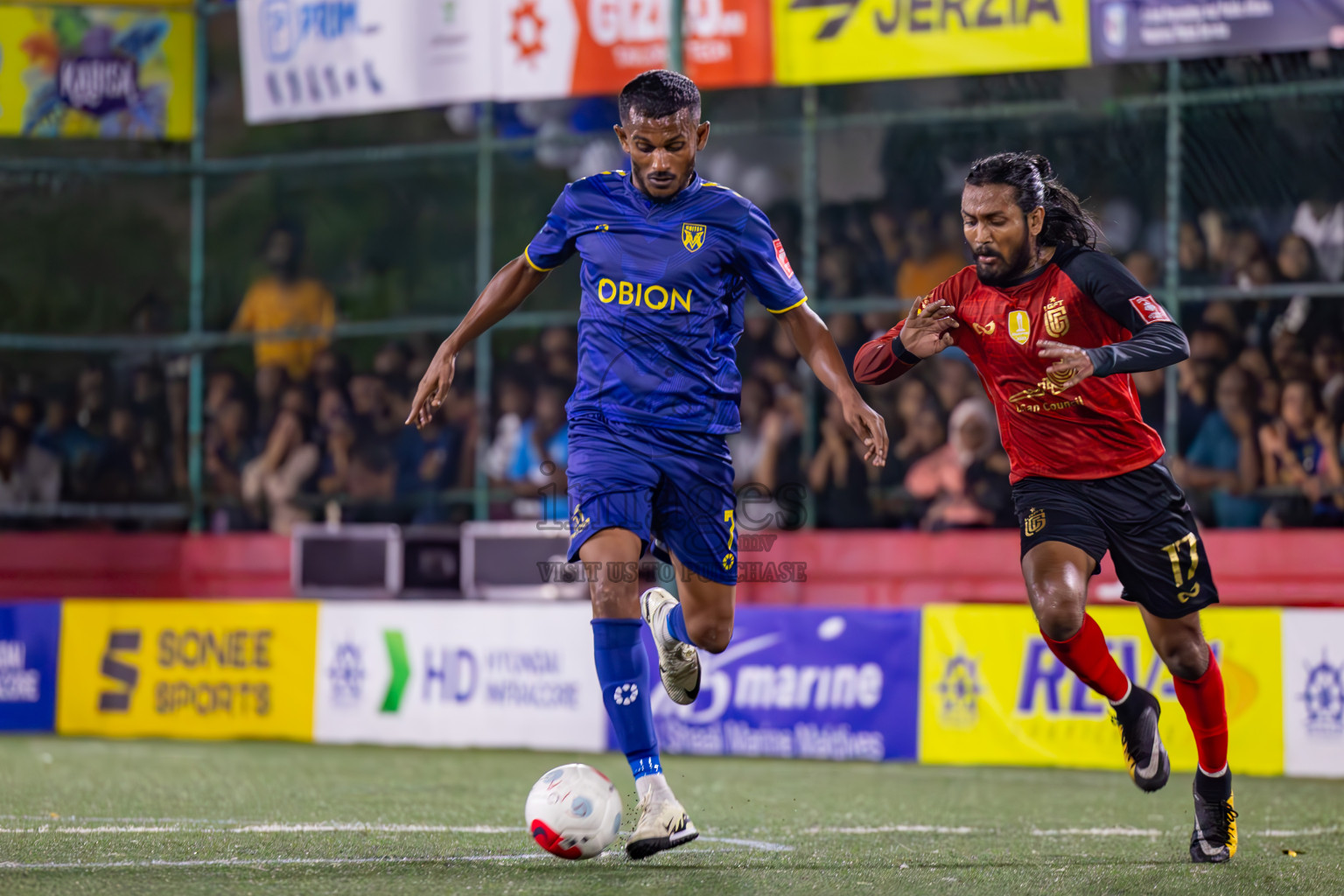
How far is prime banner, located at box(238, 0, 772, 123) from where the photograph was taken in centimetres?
1431

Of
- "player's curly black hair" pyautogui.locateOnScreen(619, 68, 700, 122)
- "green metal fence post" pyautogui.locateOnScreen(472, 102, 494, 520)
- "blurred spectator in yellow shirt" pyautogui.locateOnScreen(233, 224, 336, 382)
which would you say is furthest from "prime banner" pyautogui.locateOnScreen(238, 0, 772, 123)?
"player's curly black hair" pyautogui.locateOnScreen(619, 68, 700, 122)

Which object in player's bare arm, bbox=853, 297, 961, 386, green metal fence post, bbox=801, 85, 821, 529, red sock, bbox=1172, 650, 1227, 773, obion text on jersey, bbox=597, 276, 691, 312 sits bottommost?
red sock, bbox=1172, 650, 1227, 773

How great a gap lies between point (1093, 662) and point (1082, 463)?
0.67 meters

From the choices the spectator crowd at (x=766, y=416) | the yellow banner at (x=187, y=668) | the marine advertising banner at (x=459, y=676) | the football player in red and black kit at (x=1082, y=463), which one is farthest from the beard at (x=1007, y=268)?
the yellow banner at (x=187, y=668)

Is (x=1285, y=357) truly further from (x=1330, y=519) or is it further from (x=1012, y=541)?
(x=1012, y=541)

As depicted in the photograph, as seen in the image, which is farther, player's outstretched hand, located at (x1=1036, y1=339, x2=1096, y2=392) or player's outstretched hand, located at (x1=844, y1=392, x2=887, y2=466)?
player's outstretched hand, located at (x1=844, y1=392, x2=887, y2=466)

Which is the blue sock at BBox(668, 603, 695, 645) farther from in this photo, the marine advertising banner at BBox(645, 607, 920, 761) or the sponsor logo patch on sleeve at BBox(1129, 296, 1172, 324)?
the marine advertising banner at BBox(645, 607, 920, 761)

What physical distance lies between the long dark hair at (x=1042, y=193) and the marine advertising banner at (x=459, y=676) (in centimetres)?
594

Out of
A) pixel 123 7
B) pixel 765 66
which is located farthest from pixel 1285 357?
pixel 123 7

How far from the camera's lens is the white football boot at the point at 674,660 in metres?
6.06

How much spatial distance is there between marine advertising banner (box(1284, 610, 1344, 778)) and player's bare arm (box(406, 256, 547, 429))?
226 inches

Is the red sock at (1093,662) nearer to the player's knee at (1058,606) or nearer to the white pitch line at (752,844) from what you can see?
the player's knee at (1058,606)

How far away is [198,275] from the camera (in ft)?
55.2

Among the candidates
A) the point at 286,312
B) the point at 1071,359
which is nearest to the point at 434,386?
the point at 1071,359
